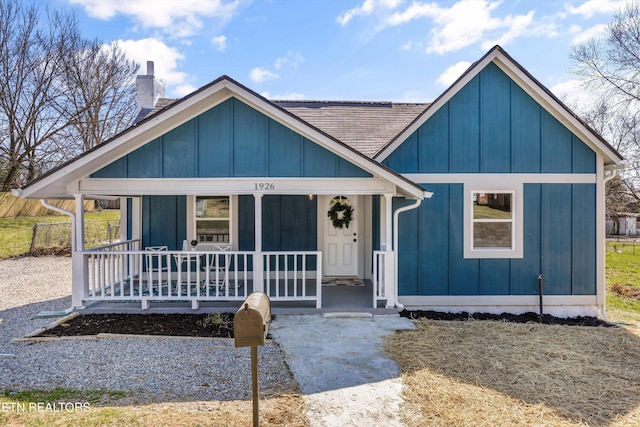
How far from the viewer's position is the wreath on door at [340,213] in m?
8.93

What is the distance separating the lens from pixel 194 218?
877cm

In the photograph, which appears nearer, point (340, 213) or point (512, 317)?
point (512, 317)

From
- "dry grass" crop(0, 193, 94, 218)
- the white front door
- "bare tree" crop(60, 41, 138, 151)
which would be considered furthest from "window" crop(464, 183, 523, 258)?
"bare tree" crop(60, 41, 138, 151)

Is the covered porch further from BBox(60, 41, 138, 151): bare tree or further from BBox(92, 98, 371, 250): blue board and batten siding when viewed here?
BBox(60, 41, 138, 151): bare tree

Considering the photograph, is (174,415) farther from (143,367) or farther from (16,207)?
(16,207)

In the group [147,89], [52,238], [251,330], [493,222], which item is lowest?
[251,330]

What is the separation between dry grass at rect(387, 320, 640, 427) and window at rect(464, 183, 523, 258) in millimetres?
1583

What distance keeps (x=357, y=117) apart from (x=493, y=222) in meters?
4.54

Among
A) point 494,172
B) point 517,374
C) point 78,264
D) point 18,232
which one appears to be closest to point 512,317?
point 494,172

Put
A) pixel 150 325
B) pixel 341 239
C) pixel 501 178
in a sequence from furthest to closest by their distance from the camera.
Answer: pixel 341 239 < pixel 501 178 < pixel 150 325

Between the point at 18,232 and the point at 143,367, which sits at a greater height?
the point at 18,232

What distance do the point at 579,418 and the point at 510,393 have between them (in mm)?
616

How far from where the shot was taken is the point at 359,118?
10.0 meters

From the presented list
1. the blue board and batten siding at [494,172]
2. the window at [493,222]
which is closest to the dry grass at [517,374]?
the blue board and batten siding at [494,172]
